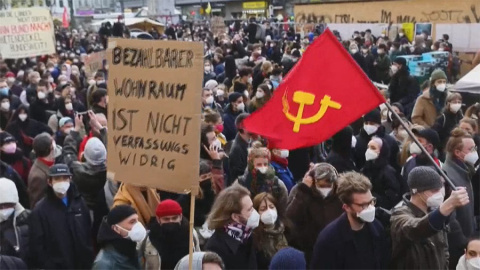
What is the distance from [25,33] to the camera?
12.3 metres

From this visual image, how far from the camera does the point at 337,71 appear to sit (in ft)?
13.2

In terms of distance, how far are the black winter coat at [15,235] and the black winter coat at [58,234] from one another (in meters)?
0.07

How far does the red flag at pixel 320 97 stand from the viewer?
4.00m

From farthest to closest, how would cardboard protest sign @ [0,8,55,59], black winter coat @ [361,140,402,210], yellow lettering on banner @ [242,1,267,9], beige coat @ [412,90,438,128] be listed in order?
1. yellow lettering on banner @ [242,1,267,9]
2. cardboard protest sign @ [0,8,55,59]
3. beige coat @ [412,90,438,128]
4. black winter coat @ [361,140,402,210]

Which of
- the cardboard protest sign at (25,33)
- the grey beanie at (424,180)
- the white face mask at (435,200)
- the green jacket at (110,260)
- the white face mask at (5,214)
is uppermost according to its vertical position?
the cardboard protest sign at (25,33)

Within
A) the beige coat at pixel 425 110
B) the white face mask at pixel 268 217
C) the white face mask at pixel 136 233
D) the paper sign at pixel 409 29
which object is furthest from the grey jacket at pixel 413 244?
the paper sign at pixel 409 29

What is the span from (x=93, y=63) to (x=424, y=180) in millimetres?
9629

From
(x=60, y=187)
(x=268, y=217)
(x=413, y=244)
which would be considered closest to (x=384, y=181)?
(x=268, y=217)

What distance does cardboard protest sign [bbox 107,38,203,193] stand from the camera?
11.1 feet

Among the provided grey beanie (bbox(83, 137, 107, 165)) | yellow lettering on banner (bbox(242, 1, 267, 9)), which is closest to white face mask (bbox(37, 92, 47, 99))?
grey beanie (bbox(83, 137, 107, 165))

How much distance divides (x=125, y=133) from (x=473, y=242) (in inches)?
84.3

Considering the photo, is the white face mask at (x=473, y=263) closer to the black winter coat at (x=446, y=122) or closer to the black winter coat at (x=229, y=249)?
the black winter coat at (x=229, y=249)

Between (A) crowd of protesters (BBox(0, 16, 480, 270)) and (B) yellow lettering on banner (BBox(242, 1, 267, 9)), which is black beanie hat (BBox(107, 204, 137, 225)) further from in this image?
(B) yellow lettering on banner (BBox(242, 1, 267, 9))

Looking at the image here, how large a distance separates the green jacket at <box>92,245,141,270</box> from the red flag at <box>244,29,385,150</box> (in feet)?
4.04
